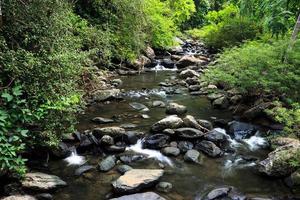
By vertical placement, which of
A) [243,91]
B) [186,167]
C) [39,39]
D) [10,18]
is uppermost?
[10,18]

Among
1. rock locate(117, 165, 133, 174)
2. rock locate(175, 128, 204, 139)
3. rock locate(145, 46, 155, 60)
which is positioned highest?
rock locate(145, 46, 155, 60)

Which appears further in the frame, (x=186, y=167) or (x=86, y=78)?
(x=86, y=78)

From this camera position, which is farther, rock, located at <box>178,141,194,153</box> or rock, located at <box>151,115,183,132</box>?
rock, located at <box>151,115,183,132</box>

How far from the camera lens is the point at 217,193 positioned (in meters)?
5.44

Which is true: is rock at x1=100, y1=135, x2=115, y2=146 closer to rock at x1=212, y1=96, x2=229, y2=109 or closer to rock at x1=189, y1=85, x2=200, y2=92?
rock at x1=212, y1=96, x2=229, y2=109

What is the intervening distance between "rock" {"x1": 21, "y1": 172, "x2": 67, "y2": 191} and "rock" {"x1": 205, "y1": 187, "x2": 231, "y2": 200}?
2.45m

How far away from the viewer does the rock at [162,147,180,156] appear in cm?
688

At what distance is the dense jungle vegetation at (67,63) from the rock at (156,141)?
1687mm

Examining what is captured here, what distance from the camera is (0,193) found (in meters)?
5.07

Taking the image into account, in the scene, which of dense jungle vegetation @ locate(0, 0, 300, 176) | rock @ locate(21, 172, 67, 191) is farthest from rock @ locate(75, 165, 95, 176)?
dense jungle vegetation @ locate(0, 0, 300, 176)

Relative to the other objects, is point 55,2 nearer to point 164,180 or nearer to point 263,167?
point 164,180

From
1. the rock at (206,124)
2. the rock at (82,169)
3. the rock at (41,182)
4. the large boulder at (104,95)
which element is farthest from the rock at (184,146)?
the large boulder at (104,95)

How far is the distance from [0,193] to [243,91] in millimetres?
6775

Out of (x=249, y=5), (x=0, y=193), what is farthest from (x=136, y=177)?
(x=249, y=5)
